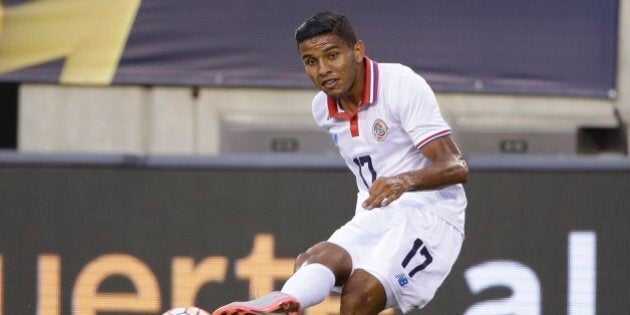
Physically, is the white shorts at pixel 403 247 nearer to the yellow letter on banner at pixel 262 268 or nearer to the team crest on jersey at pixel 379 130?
the team crest on jersey at pixel 379 130

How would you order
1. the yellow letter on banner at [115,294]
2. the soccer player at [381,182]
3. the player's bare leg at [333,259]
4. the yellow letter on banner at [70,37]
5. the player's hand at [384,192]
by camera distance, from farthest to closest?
1. the yellow letter on banner at [70,37]
2. the yellow letter on banner at [115,294]
3. the player's bare leg at [333,259]
4. the soccer player at [381,182]
5. the player's hand at [384,192]

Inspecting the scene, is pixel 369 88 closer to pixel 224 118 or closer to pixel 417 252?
pixel 417 252

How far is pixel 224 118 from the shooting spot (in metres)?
11.0

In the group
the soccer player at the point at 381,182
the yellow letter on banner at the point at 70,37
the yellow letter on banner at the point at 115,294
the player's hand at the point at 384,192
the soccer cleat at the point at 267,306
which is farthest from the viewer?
the yellow letter on banner at the point at 70,37

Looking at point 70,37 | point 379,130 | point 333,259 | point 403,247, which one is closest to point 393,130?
point 379,130

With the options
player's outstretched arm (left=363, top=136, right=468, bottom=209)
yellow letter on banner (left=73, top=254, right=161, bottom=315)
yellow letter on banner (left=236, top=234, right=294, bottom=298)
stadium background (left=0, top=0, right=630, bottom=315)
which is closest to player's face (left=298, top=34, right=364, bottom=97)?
player's outstretched arm (left=363, top=136, right=468, bottom=209)

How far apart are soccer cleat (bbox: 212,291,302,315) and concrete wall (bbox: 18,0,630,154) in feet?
17.7

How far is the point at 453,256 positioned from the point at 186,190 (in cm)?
189

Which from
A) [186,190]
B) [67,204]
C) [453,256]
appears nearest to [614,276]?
[453,256]

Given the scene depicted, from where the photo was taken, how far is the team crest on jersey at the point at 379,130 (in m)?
5.98

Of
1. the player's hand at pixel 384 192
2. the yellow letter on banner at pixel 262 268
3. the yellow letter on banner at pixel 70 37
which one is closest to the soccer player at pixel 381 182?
the player's hand at pixel 384 192

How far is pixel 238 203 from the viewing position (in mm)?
7496

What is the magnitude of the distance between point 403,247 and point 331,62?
34.1 inches

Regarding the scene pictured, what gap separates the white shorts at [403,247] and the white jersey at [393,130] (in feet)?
0.24
